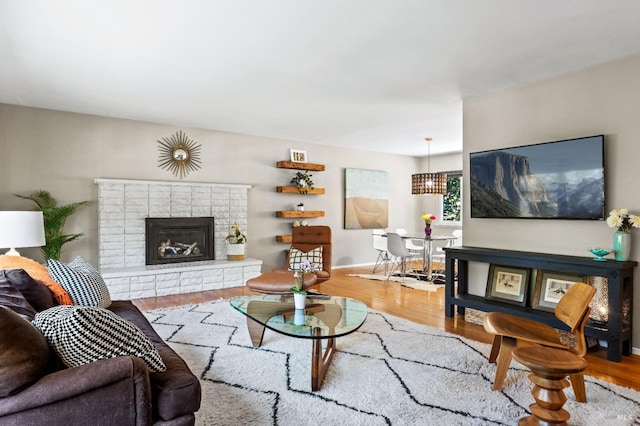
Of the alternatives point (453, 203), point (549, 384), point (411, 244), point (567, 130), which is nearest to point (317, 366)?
point (549, 384)

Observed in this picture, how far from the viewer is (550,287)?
11.4ft

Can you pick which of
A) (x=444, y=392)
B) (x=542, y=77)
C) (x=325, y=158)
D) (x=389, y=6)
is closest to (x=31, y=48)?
(x=389, y=6)

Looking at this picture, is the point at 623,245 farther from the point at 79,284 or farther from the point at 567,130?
the point at 79,284

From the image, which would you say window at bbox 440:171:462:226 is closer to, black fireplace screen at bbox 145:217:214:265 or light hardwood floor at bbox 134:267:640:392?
light hardwood floor at bbox 134:267:640:392

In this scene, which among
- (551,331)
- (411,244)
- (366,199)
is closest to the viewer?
(551,331)

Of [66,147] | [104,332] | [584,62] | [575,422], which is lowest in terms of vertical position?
[575,422]

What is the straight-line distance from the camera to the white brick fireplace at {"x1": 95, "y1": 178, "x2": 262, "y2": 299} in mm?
5062

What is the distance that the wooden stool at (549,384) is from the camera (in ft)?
6.05

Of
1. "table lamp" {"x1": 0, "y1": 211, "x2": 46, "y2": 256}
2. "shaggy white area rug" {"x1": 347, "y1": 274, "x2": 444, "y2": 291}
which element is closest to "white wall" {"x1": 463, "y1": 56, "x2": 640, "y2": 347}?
"shaggy white area rug" {"x1": 347, "y1": 274, "x2": 444, "y2": 291}

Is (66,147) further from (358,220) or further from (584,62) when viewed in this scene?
(584,62)

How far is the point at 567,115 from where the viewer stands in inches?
138

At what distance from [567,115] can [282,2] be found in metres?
2.71

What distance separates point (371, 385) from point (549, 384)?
98cm

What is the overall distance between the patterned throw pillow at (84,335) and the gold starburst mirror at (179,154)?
450 centimetres
